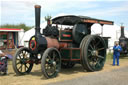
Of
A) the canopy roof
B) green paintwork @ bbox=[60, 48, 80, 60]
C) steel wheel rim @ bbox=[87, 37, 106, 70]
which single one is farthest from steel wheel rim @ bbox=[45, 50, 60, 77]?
the canopy roof

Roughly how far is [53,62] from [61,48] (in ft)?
3.26

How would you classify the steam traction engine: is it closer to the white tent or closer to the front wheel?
the front wheel

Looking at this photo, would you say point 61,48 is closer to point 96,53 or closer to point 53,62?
point 53,62

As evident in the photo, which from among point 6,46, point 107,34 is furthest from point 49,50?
point 107,34

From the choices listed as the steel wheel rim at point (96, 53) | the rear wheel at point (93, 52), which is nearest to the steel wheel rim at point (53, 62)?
the rear wheel at point (93, 52)

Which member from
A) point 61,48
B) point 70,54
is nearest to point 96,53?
point 70,54

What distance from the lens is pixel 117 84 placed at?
488 cm

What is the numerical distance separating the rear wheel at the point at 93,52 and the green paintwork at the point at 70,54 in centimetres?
24

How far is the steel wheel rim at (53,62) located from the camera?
5738mm

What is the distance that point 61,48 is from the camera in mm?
6613

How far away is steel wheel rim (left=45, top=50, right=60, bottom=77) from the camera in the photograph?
574 centimetres

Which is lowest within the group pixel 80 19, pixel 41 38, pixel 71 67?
pixel 71 67

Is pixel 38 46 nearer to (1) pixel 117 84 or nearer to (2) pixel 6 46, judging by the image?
(1) pixel 117 84

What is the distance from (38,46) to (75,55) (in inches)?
57.2
